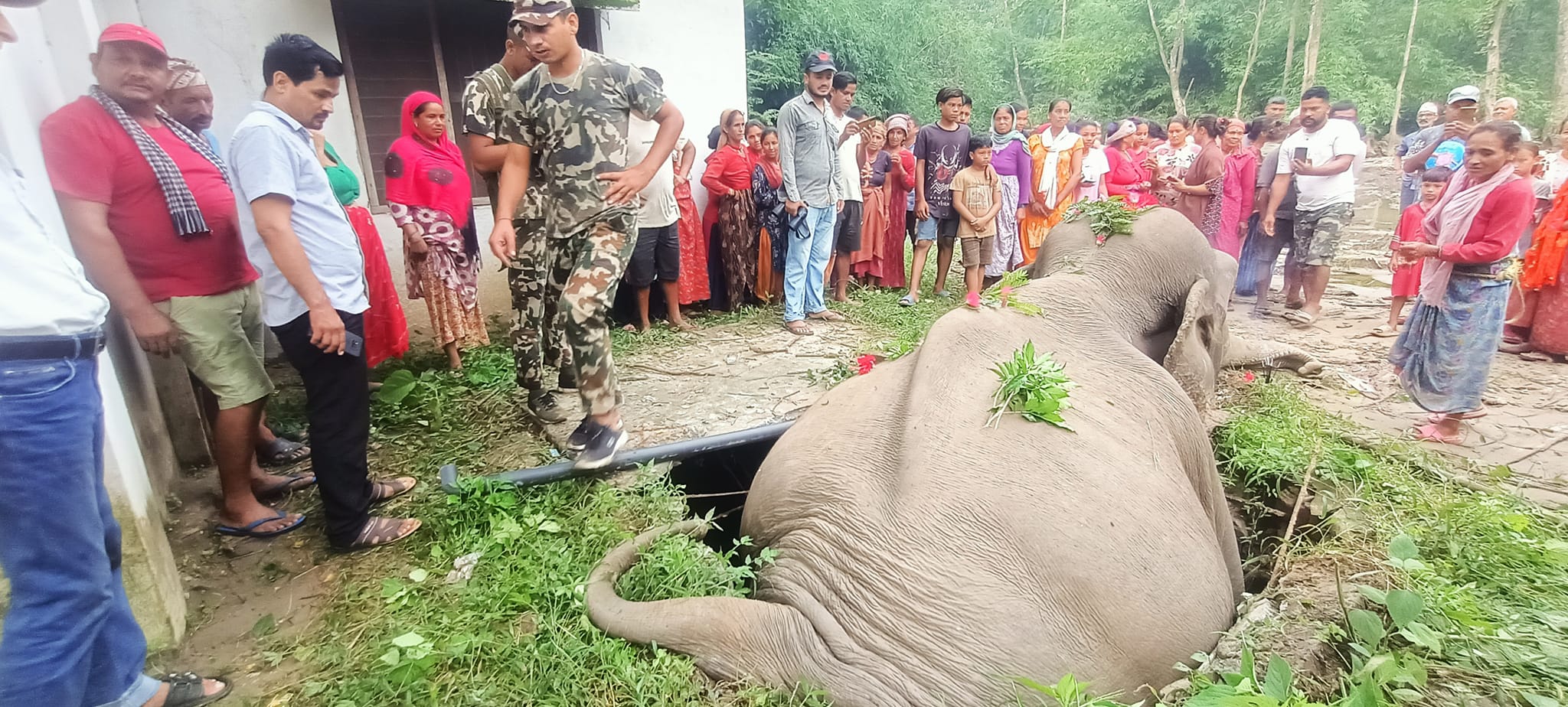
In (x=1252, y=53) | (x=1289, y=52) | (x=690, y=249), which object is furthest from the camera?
(x=1252, y=53)

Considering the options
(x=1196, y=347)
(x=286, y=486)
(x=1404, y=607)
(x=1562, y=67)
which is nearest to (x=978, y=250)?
(x=1196, y=347)

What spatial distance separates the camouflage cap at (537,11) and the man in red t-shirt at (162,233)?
1394 mm

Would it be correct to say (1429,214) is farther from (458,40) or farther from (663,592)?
(458,40)

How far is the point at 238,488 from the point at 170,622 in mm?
799

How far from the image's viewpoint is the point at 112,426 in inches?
93.6

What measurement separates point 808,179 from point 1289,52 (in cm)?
2695

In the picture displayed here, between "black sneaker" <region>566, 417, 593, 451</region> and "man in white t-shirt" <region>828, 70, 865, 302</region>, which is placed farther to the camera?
"man in white t-shirt" <region>828, 70, 865, 302</region>

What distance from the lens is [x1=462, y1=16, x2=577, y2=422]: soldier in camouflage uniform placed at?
139 inches

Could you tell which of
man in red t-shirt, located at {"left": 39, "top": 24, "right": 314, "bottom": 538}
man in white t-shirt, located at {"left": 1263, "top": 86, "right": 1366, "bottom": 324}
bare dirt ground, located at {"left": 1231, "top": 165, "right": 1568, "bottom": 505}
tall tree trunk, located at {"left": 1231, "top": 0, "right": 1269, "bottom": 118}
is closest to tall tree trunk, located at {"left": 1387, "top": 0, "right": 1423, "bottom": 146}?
tall tree trunk, located at {"left": 1231, "top": 0, "right": 1269, "bottom": 118}

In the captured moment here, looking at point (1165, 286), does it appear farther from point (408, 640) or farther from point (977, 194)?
point (977, 194)

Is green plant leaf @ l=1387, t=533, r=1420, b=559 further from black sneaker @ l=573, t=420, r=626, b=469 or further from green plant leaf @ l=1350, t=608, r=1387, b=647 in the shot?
black sneaker @ l=573, t=420, r=626, b=469

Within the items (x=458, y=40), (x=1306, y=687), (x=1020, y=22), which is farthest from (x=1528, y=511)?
(x=1020, y=22)

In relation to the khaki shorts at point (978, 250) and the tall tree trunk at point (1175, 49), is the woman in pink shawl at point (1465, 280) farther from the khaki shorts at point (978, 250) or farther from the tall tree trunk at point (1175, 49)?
the tall tree trunk at point (1175, 49)

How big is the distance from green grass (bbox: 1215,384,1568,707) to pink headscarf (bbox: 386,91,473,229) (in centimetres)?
489
